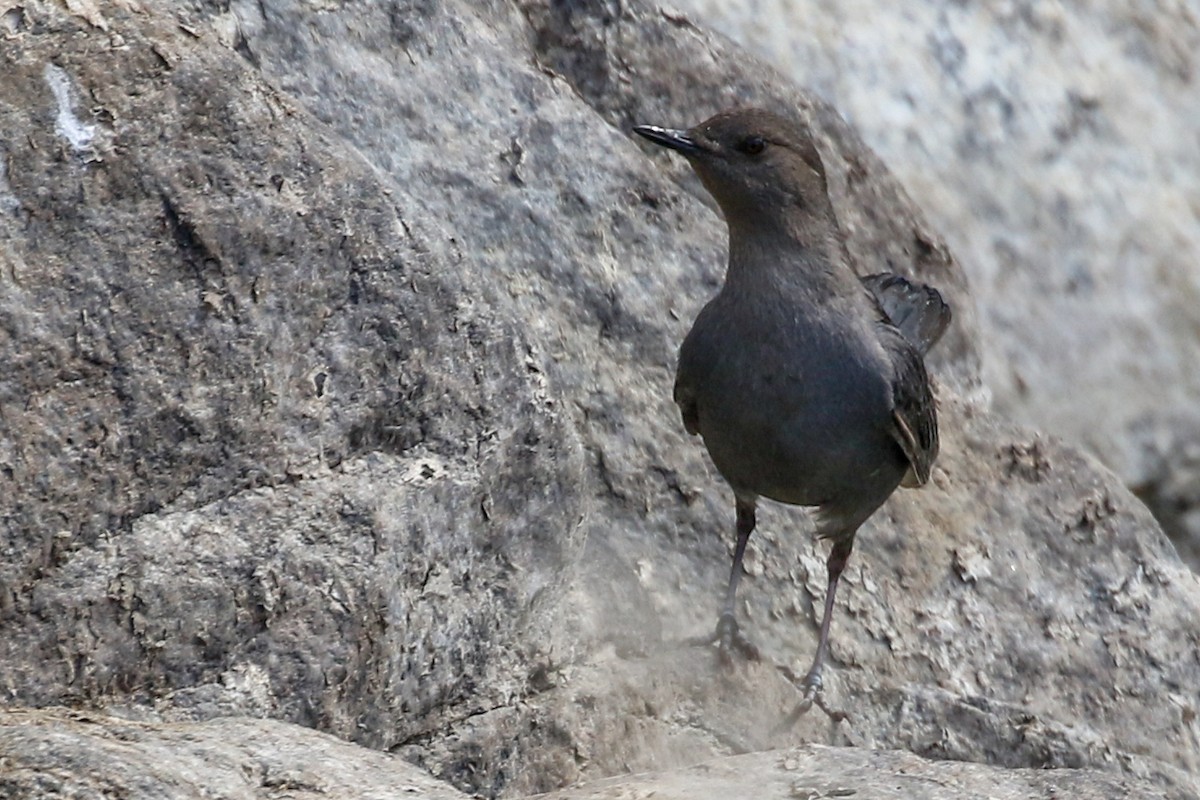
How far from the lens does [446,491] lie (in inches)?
208

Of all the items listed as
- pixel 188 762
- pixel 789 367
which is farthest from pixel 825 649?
pixel 188 762

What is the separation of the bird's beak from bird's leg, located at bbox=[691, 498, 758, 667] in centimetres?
129

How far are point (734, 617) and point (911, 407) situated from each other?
1.00m

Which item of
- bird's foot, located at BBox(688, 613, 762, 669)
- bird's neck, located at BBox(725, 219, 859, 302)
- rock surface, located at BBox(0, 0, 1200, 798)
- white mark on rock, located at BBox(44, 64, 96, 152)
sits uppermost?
white mark on rock, located at BBox(44, 64, 96, 152)

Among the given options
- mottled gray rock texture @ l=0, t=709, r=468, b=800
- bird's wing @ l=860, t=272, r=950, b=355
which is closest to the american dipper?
bird's wing @ l=860, t=272, r=950, b=355

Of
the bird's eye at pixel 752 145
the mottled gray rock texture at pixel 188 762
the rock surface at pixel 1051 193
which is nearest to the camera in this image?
the mottled gray rock texture at pixel 188 762

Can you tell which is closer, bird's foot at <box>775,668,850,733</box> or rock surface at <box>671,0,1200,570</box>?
bird's foot at <box>775,668,850,733</box>

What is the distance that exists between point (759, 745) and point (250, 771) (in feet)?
8.23

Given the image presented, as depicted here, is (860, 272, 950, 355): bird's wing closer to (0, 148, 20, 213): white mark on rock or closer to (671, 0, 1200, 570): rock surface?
(671, 0, 1200, 570): rock surface

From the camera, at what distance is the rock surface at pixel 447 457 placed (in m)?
4.60

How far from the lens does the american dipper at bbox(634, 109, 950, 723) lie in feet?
20.1

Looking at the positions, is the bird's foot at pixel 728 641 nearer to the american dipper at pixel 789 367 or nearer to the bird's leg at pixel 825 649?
the american dipper at pixel 789 367

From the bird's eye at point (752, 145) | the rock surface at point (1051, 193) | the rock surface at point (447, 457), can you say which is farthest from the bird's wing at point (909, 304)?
the rock surface at point (1051, 193)

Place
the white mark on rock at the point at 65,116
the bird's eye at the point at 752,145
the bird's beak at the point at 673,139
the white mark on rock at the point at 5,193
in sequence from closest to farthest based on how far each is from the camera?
the white mark on rock at the point at 5,193, the white mark on rock at the point at 65,116, the bird's beak at the point at 673,139, the bird's eye at the point at 752,145
